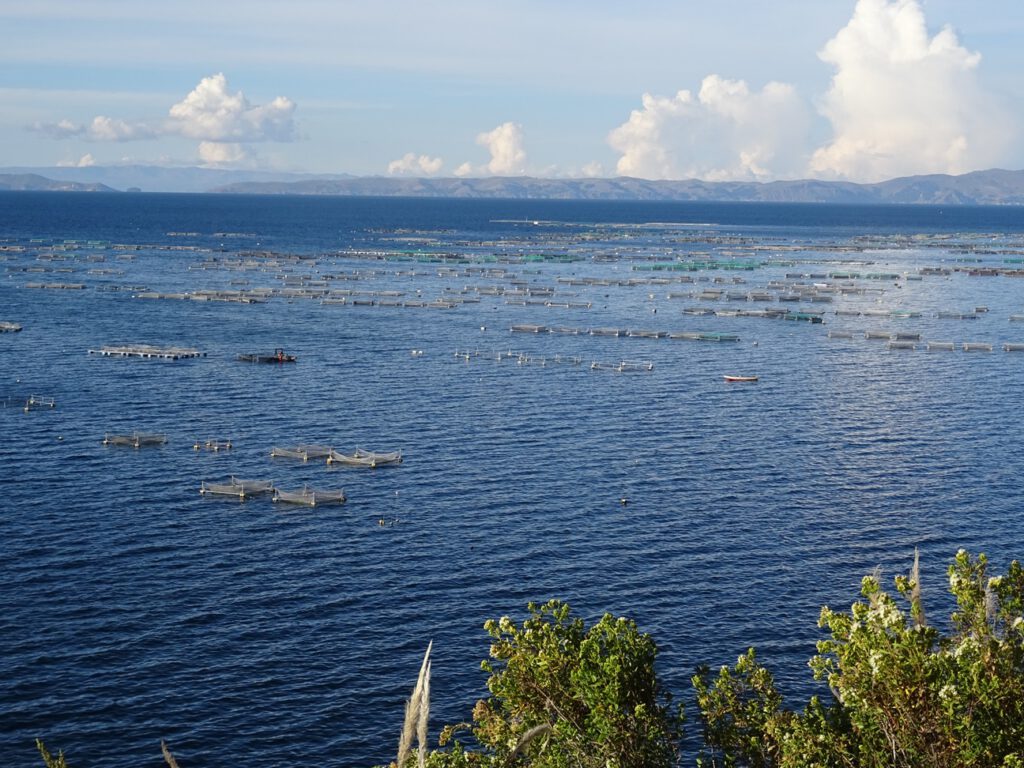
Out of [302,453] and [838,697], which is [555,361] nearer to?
[302,453]

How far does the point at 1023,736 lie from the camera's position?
30641 mm

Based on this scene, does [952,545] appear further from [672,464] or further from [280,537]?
[280,537]

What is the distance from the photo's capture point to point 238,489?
87.9 m

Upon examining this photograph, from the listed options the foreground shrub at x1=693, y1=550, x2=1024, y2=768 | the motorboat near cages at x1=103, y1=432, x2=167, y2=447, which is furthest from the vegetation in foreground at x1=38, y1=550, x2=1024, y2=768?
the motorboat near cages at x1=103, y1=432, x2=167, y2=447

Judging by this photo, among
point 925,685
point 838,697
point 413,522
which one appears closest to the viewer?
point 925,685

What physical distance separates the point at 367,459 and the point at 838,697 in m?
66.5

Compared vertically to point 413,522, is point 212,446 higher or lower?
higher

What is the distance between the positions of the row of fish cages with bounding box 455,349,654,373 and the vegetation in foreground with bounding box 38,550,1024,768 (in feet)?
338

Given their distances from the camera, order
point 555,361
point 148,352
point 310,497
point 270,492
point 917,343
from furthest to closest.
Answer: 1. point 917,343
2. point 555,361
3. point 148,352
4. point 270,492
5. point 310,497

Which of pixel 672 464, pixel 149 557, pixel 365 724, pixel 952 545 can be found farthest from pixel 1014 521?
pixel 149 557

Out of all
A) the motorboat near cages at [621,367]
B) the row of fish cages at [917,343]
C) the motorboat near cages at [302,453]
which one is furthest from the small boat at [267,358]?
the row of fish cages at [917,343]

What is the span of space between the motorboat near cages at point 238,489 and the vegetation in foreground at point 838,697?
5081 cm

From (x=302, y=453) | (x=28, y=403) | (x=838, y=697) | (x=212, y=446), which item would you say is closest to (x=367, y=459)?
(x=302, y=453)

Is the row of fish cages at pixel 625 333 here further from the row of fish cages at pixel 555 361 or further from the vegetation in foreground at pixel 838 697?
the vegetation in foreground at pixel 838 697
